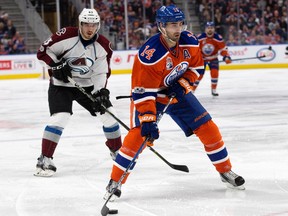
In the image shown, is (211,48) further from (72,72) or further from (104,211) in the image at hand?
(104,211)

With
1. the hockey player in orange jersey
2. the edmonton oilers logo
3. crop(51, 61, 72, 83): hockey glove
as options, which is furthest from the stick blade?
the edmonton oilers logo

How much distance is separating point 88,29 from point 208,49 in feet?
20.5

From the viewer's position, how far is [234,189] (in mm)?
3895

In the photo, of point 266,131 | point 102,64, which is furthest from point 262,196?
point 266,131

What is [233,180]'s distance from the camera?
3863mm

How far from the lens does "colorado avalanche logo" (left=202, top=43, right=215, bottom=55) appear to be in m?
10.5

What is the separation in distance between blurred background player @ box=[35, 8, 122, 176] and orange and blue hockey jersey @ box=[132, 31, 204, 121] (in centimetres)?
99

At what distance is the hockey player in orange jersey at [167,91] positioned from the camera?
138 inches

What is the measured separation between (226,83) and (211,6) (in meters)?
4.68

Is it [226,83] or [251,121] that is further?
[226,83]

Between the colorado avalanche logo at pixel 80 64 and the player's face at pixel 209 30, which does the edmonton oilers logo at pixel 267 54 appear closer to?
the player's face at pixel 209 30

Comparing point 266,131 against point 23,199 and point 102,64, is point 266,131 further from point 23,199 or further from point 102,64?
point 23,199

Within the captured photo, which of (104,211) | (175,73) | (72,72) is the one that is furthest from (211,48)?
(104,211)

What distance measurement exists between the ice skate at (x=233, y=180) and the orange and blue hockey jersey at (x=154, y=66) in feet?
2.11
